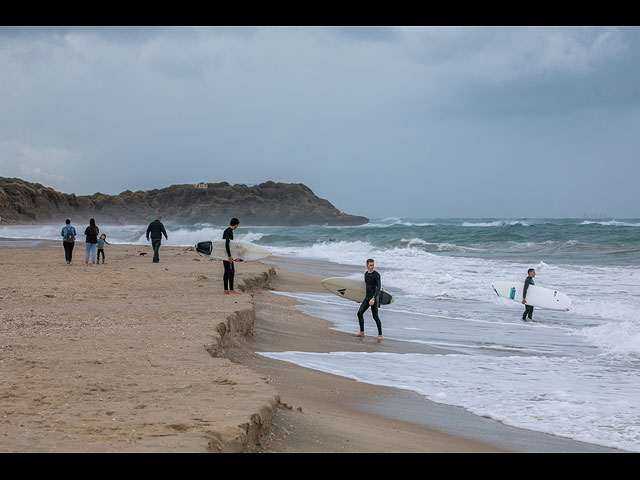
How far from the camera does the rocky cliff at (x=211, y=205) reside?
10844 centimetres

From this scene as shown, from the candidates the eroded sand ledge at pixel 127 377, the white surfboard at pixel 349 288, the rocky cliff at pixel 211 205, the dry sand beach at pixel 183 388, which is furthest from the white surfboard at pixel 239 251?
the rocky cliff at pixel 211 205

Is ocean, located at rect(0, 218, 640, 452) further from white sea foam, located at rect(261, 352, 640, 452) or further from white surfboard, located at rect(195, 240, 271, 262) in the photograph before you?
white surfboard, located at rect(195, 240, 271, 262)

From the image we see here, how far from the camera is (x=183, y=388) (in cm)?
459

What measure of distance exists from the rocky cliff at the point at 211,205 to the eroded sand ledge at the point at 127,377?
9676 centimetres

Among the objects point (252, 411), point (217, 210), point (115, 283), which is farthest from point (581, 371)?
point (217, 210)

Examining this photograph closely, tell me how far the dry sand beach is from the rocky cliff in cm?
9676

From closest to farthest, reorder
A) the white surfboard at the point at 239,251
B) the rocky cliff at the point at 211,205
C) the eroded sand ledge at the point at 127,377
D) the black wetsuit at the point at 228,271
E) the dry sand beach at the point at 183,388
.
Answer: the eroded sand ledge at the point at 127,377, the dry sand beach at the point at 183,388, the black wetsuit at the point at 228,271, the white surfboard at the point at 239,251, the rocky cliff at the point at 211,205

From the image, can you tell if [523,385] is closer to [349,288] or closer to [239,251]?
[349,288]

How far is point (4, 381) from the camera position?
4.69m

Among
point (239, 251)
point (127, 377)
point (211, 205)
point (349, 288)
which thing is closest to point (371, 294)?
point (349, 288)

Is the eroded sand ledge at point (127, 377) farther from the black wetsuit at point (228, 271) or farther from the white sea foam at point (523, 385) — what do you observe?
the white sea foam at point (523, 385)

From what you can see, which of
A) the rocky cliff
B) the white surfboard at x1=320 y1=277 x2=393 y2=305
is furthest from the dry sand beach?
the rocky cliff

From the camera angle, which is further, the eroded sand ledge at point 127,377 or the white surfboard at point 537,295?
the white surfboard at point 537,295
